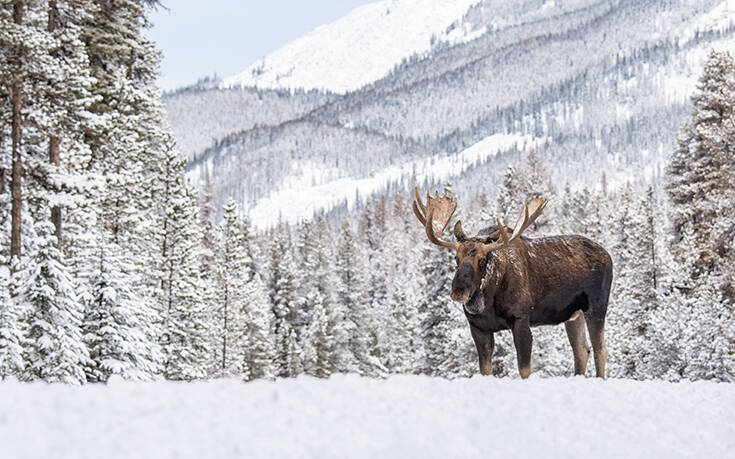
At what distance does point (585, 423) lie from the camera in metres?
5.24

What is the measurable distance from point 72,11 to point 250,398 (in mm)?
20098

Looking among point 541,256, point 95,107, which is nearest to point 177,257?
point 95,107

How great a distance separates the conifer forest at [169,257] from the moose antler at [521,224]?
8170 millimetres

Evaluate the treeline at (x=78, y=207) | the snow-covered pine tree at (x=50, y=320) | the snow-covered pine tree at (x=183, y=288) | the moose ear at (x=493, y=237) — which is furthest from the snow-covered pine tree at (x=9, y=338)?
the snow-covered pine tree at (x=183, y=288)

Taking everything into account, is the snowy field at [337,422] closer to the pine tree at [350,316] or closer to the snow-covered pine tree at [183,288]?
the snow-covered pine tree at [183,288]

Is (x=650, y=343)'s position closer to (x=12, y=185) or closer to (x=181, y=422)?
(x=12, y=185)

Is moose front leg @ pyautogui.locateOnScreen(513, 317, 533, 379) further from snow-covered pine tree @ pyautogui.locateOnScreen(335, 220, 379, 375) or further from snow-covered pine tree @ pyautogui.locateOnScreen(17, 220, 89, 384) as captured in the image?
snow-covered pine tree @ pyautogui.locateOnScreen(335, 220, 379, 375)

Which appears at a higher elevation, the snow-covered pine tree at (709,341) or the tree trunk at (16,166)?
the tree trunk at (16,166)

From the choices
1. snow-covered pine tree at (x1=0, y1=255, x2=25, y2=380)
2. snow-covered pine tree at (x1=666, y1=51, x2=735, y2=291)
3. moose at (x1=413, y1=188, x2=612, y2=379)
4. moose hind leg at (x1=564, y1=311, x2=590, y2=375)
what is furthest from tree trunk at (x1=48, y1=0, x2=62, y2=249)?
snow-covered pine tree at (x1=666, y1=51, x2=735, y2=291)

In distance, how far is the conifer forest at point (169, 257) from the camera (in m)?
16.1

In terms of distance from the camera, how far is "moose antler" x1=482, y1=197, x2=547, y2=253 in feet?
28.9

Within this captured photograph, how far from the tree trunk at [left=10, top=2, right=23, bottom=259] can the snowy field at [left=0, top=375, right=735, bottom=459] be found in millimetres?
14532

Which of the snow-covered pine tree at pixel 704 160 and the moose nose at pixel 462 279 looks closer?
the moose nose at pixel 462 279

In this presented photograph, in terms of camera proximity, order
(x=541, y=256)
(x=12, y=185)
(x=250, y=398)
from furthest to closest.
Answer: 1. (x=12, y=185)
2. (x=541, y=256)
3. (x=250, y=398)
